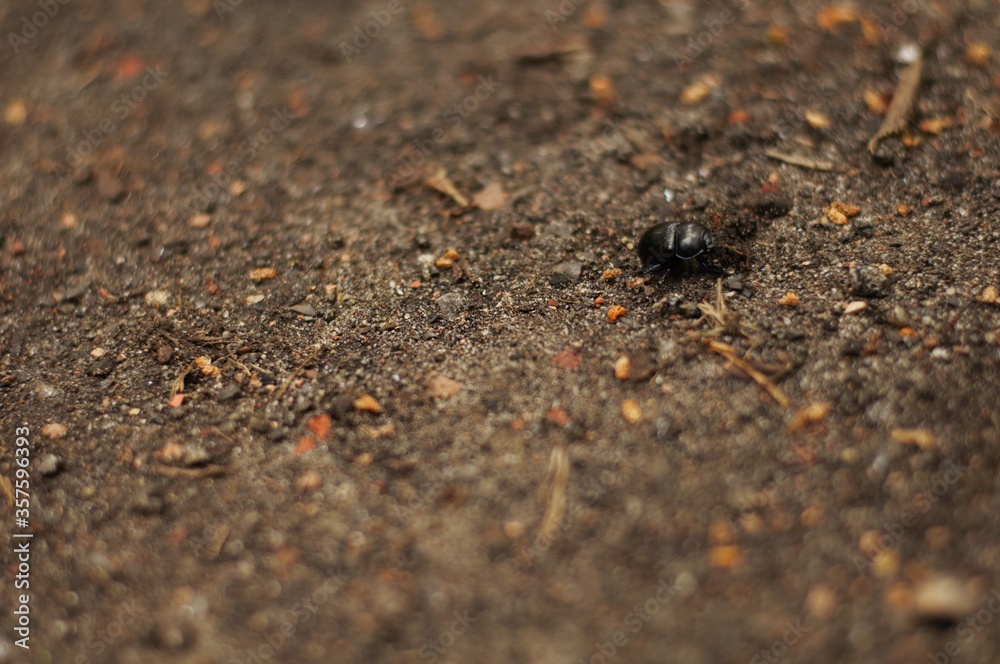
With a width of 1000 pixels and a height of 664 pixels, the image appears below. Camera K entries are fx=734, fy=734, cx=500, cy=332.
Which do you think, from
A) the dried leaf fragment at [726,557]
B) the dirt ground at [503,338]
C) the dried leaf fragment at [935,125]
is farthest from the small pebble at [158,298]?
the dried leaf fragment at [935,125]

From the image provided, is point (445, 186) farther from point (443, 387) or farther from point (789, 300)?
point (789, 300)

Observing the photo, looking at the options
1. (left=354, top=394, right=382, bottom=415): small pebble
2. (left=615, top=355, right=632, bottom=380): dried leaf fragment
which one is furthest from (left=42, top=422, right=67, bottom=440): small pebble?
(left=615, top=355, right=632, bottom=380): dried leaf fragment

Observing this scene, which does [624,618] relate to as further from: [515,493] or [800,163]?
[800,163]

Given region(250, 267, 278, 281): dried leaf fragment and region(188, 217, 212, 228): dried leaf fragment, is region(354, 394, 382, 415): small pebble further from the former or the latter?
region(188, 217, 212, 228): dried leaf fragment

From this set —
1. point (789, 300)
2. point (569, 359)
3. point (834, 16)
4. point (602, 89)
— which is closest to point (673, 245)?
point (789, 300)

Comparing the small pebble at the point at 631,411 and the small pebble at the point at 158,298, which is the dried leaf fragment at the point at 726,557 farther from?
the small pebble at the point at 158,298

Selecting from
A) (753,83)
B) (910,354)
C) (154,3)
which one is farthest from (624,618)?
(154,3)
